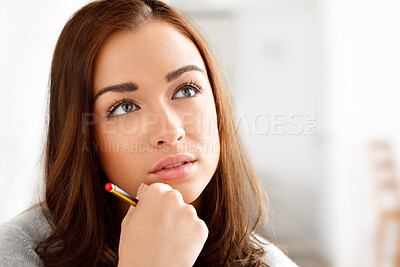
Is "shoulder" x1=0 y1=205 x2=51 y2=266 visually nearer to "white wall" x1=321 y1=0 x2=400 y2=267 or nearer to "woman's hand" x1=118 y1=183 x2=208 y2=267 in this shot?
"woman's hand" x1=118 y1=183 x2=208 y2=267

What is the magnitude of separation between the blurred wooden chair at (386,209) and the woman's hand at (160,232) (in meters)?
2.04

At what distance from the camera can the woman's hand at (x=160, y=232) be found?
2.04ft

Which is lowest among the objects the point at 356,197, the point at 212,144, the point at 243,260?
the point at 356,197

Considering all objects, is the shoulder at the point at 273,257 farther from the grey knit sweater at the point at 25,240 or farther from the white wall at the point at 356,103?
the white wall at the point at 356,103

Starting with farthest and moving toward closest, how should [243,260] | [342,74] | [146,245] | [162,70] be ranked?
[342,74]
[243,260]
[162,70]
[146,245]

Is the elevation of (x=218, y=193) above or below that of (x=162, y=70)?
below

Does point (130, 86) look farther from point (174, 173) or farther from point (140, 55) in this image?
point (174, 173)

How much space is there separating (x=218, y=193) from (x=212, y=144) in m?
0.16

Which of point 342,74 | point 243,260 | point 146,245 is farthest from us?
point 342,74

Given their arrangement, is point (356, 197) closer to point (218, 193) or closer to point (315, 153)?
point (315, 153)

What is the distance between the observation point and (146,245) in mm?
628

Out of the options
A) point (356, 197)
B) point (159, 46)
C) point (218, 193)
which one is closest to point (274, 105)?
point (356, 197)

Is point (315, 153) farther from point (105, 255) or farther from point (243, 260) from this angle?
point (105, 255)

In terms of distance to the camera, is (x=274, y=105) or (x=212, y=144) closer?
(x=212, y=144)
